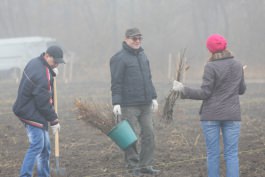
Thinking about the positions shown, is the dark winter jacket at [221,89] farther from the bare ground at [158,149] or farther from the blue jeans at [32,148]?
the blue jeans at [32,148]

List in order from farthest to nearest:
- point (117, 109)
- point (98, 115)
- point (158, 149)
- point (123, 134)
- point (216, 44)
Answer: point (158, 149) < point (98, 115) < point (117, 109) < point (123, 134) < point (216, 44)

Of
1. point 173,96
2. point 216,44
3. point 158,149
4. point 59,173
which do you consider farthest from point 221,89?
point 158,149

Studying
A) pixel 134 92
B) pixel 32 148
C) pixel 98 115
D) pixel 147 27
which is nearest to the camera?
pixel 32 148

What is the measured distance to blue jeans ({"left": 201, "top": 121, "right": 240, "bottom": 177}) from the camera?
5.24 meters

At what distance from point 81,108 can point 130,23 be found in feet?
94.1

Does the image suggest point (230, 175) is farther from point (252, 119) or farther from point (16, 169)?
point (252, 119)

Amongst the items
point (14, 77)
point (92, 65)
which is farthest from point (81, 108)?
point (92, 65)

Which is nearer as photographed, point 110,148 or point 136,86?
point 136,86

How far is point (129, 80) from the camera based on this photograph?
246 inches

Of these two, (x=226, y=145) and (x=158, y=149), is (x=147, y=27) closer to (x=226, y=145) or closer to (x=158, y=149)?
(x=158, y=149)

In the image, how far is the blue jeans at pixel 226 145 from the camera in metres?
5.24

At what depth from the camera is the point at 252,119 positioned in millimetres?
10617

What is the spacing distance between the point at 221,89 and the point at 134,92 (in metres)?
1.35

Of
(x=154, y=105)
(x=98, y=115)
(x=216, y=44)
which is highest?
(x=216, y=44)
